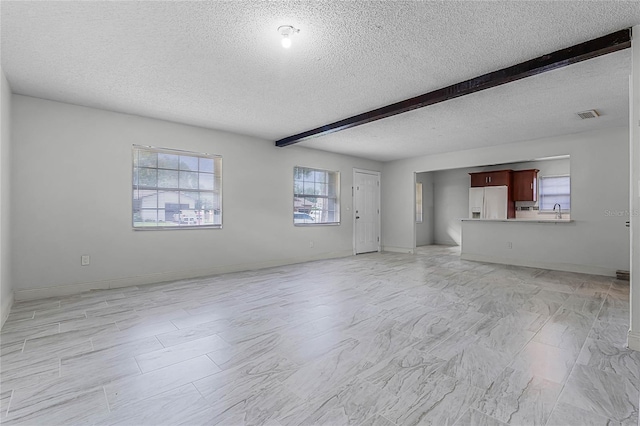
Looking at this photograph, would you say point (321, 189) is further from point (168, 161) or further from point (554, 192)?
point (554, 192)

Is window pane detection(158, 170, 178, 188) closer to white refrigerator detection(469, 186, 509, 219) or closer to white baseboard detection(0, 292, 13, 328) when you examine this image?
white baseboard detection(0, 292, 13, 328)

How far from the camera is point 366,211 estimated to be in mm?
8094

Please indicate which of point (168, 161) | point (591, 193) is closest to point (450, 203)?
point (591, 193)

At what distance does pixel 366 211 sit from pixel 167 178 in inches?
195

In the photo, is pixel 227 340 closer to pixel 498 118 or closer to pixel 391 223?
pixel 498 118

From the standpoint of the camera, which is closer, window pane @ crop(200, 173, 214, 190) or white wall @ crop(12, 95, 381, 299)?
white wall @ crop(12, 95, 381, 299)

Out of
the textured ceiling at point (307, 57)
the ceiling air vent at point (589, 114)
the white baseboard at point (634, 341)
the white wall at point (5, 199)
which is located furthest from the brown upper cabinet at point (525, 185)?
the white wall at point (5, 199)

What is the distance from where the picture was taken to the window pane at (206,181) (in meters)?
5.23

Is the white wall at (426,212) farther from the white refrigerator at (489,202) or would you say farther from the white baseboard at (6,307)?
the white baseboard at (6,307)

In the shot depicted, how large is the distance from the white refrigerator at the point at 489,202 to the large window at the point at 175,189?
734 cm

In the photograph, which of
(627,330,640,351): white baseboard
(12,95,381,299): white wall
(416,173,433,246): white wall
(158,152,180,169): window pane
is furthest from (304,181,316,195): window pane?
(627,330,640,351): white baseboard

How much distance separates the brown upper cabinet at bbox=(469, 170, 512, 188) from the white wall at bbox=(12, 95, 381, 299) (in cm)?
642

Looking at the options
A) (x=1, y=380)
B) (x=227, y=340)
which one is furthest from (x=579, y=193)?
(x=1, y=380)

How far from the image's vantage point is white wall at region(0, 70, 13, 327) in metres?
3.04
